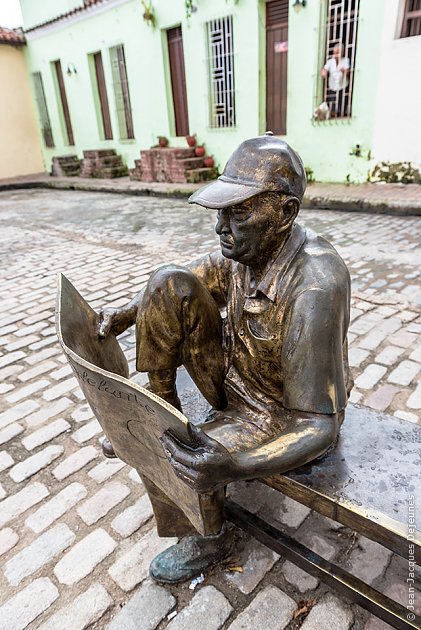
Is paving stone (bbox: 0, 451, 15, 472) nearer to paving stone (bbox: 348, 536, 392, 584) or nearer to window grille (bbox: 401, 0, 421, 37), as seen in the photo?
paving stone (bbox: 348, 536, 392, 584)

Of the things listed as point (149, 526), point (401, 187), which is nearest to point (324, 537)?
point (149, 526)

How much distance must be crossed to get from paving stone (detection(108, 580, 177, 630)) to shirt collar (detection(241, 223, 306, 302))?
122 centimetres

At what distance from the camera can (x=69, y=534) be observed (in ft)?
7.06

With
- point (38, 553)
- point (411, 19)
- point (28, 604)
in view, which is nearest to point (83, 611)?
point (28, 604)

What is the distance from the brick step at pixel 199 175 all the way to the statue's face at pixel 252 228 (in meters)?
10.9

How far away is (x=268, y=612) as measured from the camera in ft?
5.79

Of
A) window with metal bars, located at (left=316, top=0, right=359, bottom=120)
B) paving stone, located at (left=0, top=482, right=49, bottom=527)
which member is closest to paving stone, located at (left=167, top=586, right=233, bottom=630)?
paving stone, located at (left=0, top=482, right=49, bottom=527)

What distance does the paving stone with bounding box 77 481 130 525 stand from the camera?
2.24m

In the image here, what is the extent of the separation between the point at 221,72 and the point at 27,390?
1032cm

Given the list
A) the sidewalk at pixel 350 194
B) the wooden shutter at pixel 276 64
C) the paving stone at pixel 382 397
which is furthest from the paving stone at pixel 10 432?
the wooden shutter at pixel 276 64

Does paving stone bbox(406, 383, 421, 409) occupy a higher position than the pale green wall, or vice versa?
the pale green wall

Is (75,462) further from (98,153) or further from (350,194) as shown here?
(98,153)

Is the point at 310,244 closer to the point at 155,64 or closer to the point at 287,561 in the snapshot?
the point at 287,561

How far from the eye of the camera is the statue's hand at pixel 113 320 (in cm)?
194
